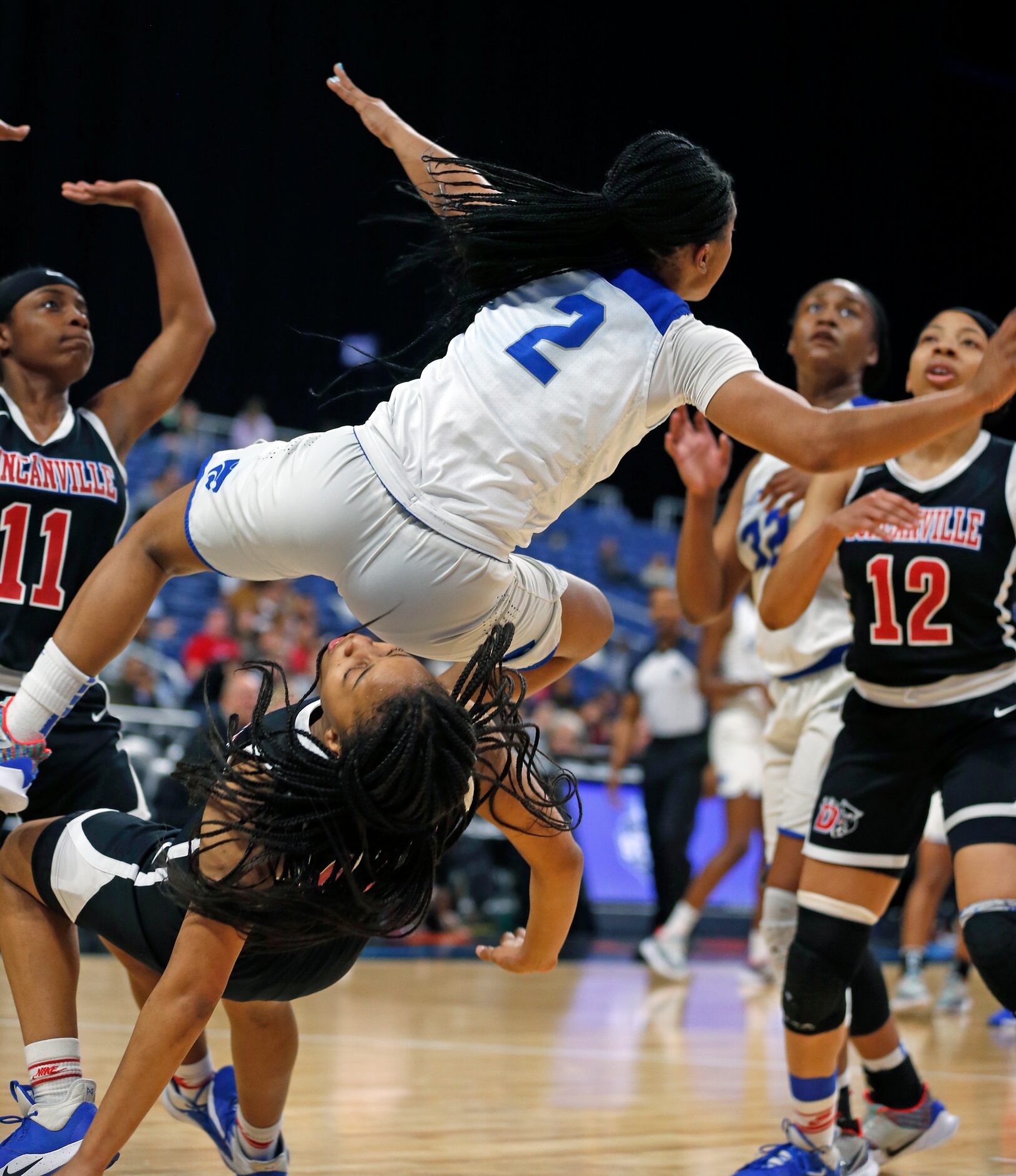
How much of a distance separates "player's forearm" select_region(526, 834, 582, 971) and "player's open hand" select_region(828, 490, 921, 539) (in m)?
0.84

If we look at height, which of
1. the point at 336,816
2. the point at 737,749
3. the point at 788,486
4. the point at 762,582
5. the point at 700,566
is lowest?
the point at 737,749

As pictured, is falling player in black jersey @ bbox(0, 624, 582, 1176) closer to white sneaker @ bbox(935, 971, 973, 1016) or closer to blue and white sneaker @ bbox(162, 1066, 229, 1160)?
blue and white sneaker @ bbox(162, 1066, 229, 1160)

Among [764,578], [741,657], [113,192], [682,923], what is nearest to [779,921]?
[764,578]

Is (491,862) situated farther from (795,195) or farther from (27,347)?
(795,195)

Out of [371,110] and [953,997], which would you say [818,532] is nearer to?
[371,110]

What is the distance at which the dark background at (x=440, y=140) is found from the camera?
19.1ft

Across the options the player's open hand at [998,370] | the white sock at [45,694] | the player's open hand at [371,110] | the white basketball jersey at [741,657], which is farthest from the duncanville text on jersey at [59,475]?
the white basketball jersey at [741,657]

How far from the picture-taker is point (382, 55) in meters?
6.79

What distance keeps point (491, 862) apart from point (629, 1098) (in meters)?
5.19

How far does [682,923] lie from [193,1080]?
15.0 feet

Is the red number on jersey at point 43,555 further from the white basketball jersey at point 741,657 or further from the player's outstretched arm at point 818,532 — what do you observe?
the white basketball jersey at point 741,657

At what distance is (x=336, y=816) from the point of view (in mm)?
2127

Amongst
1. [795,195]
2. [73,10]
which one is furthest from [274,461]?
[795,195]

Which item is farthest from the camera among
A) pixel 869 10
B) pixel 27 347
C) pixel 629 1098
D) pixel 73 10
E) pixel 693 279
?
pixel 869 10
